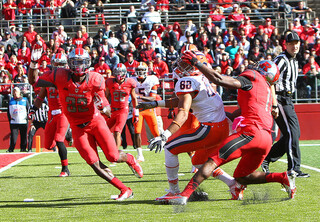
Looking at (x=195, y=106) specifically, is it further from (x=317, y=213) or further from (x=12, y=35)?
(x=12, y=35)

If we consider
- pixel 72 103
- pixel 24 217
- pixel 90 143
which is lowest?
pixel 24 217

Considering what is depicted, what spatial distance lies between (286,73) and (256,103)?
2.38 m

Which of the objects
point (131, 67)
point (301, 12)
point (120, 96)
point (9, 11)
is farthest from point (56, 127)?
point (301, 12)

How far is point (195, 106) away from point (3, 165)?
6306mm

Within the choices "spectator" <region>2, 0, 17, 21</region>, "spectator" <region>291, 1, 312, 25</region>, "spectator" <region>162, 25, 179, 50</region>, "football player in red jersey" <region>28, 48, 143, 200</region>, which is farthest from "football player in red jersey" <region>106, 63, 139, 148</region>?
"spectator" <region>291, 1, 312, 25</region>

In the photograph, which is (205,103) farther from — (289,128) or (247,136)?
(289,128)

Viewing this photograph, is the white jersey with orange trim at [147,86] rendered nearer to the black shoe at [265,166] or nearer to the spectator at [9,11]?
the black shoe at [265,166]

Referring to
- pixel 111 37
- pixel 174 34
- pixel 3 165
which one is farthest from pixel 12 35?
pixel 3 165

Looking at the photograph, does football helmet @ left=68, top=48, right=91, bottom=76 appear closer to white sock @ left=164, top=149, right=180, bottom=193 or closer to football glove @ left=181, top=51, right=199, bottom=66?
football glove @ left=181, top=51, right=199, bottom=66

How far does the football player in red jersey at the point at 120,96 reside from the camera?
11.2m

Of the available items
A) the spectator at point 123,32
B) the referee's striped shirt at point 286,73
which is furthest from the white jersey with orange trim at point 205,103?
the spectator at point 123,32

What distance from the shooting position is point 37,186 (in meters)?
8.09

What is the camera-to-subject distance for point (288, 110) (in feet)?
26.1

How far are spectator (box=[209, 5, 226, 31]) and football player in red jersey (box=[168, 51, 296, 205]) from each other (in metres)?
13.5
